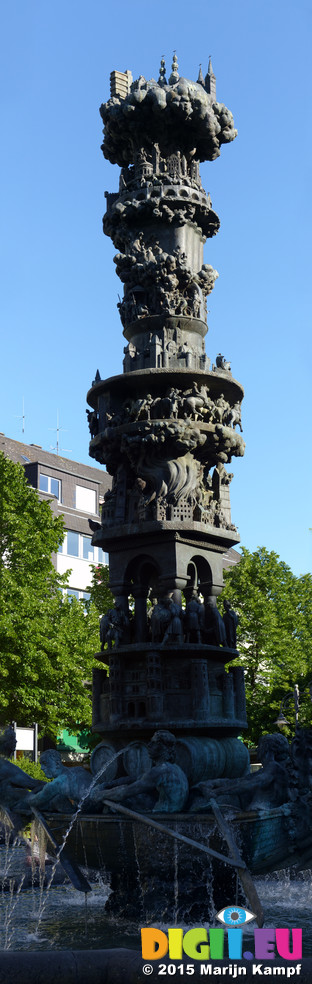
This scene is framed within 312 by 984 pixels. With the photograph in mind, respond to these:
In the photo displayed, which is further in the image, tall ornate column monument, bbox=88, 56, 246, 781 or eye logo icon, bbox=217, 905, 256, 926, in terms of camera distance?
tall ornate column monument, bbox=88, 56, 246, 781

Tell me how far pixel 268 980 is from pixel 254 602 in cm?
3562

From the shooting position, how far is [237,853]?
1304cm

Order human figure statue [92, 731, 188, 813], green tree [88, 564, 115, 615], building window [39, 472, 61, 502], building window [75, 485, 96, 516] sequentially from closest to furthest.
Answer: human figure statue [92, 731, 188, 813]
green tree [88, 564, 115, 615]
building window [39, 472, 61, 502]
building window [75, 485, 96, 516]

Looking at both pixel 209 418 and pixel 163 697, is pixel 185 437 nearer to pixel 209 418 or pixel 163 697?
pixel 209 418

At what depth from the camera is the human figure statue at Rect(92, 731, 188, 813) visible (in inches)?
570

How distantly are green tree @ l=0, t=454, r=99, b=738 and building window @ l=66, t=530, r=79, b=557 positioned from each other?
22126 mm

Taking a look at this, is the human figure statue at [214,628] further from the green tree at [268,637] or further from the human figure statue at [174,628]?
the green tree at [268,637]

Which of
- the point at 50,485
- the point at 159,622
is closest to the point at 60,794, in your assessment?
the point at 159,622

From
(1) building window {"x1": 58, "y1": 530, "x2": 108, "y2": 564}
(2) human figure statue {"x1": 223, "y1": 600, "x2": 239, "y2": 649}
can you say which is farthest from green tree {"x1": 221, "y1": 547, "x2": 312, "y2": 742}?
(2) human figure statue {"x1": 223, "y1": 600, "x2": 239, "y2": 649}

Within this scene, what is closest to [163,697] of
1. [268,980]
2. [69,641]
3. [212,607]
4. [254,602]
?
[212,607]

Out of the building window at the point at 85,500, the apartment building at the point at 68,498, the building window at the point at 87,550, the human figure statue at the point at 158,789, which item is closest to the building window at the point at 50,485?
the apartment building at the point at 68,498

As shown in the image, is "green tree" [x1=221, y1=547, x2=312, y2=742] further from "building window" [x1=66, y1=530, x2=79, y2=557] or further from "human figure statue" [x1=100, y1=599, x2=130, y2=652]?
"human figure statue" [x1=100, y1=599, x2=130, y2=652]

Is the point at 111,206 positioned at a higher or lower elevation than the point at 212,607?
higher

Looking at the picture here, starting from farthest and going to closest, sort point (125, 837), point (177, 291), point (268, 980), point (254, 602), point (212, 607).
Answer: point (254, 602) → point (177, 291) → point (212, 607) → point (125, 837) → point (268, 980)
